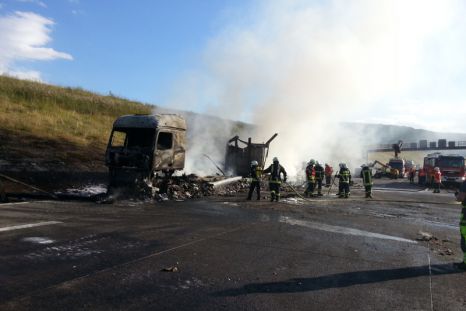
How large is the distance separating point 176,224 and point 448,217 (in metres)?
8.75

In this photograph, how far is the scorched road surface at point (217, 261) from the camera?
4.97m

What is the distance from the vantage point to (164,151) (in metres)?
14.3

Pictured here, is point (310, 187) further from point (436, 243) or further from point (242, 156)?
point (436, 243)

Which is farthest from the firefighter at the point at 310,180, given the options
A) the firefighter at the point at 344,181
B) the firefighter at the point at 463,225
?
the firefighter at the point at 463,225

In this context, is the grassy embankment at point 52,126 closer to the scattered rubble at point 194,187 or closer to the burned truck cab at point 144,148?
the burned truck cab at point 144,148

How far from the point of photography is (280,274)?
6.06m

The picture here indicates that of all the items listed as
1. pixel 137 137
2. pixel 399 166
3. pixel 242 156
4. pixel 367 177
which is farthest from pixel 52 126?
pixel 399 166

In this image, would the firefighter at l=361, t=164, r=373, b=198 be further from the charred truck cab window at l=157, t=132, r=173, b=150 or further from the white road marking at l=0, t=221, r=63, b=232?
the white road marking at l=0, t=221, r=63, b=232

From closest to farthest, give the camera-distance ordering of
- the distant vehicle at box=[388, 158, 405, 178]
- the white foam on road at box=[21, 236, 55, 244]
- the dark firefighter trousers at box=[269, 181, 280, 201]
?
the white foam on road at box=[21, 236, 55, 244] < the dark firefighter trousers at box=[269, 181, 280, 201] < the distant vehicle at box=[388, 158, 405, 178]

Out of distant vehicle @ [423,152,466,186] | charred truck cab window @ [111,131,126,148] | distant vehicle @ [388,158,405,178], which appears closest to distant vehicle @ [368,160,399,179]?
distant vehicle @ [388,158,405,178]

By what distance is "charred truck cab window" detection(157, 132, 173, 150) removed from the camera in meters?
14.3

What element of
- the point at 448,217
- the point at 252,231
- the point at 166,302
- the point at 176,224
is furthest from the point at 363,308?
the point at 448,217

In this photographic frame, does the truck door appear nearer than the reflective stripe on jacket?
Yes

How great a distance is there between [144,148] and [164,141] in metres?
0.88
